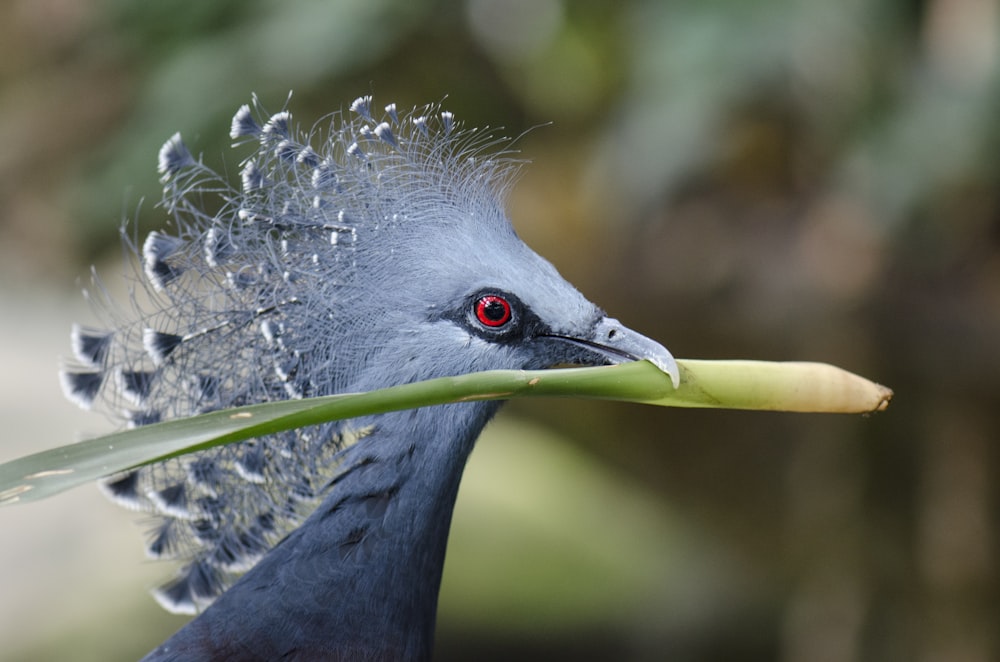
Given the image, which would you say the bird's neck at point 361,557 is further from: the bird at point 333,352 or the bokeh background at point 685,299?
the bokeh background at point 685,299

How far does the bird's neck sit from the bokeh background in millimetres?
1474

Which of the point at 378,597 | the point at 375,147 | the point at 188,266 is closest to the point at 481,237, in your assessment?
the point at 375,147

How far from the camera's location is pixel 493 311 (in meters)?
1.54

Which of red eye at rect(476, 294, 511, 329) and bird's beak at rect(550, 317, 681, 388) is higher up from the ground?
red eye at rect(476, 294, 511, 329)

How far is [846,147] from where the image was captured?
9.41 ft

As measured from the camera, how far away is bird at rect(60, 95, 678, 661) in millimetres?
1538

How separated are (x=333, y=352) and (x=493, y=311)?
247 mm

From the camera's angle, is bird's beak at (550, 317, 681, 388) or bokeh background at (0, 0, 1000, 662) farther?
bokeh background at (0, 0, 1000, 662)

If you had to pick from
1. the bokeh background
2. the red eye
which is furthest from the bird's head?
the bokeh background

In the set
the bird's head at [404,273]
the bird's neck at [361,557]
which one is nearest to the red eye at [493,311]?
the bird's head at [404,273]

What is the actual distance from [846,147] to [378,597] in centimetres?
197

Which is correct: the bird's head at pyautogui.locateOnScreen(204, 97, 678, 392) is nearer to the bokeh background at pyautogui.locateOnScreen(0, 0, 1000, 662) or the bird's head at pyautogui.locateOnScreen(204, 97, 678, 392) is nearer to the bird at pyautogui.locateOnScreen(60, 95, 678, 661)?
the bird at pyautogui.locateOnScreen(60, 95, 678, 661)

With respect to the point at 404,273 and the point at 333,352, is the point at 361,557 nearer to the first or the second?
the point at 333,352

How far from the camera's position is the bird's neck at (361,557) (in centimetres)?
153
